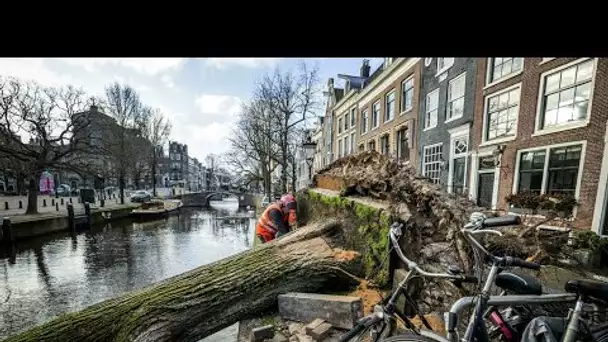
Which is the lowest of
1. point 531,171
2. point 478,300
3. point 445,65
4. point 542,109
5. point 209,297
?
point 209,297

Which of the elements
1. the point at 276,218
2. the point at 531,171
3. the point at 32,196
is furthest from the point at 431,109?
the point at 32,196

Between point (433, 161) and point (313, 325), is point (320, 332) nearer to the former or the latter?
point (313, 325)

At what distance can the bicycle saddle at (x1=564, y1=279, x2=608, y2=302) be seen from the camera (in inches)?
43.4

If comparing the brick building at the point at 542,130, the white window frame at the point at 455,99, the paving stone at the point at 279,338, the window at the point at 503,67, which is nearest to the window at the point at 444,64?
the white window frame at the point at 455,99

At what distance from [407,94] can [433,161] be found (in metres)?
4.00

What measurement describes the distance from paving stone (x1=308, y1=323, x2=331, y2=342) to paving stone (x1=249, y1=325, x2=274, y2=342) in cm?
43

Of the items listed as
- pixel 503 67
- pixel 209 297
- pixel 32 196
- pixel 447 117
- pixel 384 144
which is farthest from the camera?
pixel 32 196

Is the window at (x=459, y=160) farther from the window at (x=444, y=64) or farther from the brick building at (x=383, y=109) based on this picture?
the window at (x=444, y=64)

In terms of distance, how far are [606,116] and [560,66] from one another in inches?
69.4

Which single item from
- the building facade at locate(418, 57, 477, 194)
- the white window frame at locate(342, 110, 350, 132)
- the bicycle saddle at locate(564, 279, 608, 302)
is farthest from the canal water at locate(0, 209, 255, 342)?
the white window frame at locate(342, 110, 350, 132)

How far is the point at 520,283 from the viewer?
1365 mm

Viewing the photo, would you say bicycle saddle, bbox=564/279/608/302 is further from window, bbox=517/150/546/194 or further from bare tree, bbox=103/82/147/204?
bare tree, bbox=103/82/147/204

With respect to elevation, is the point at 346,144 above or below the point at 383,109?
below
